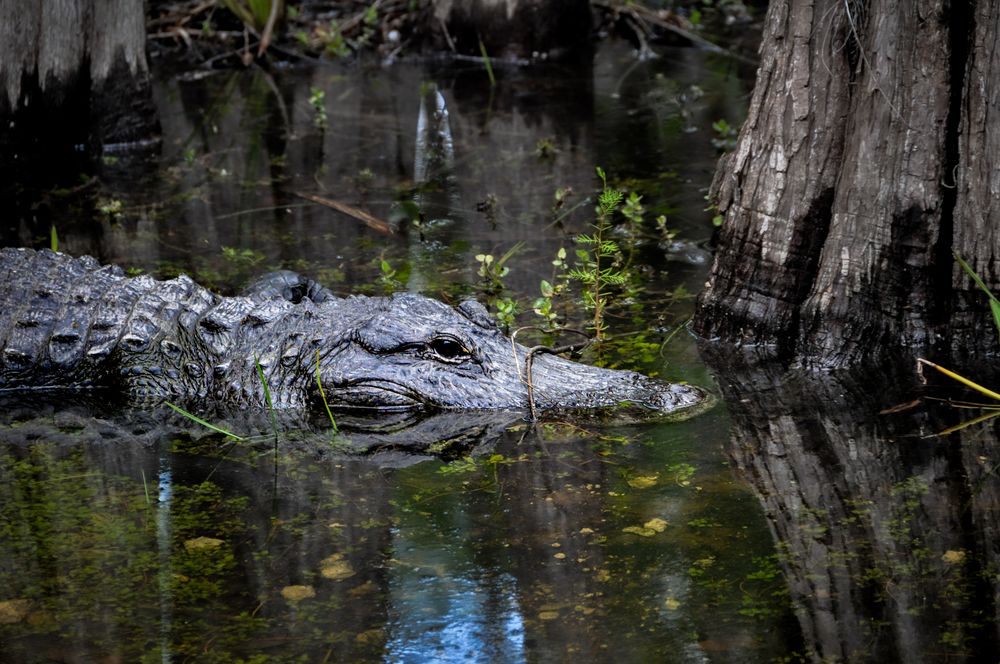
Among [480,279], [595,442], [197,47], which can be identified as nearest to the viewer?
[595,442]

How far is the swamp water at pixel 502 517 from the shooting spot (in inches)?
121

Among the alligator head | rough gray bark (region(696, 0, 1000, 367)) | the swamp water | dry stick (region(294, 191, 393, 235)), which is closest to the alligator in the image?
the alligator head

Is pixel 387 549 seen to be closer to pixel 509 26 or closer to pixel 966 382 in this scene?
pixel 966 382

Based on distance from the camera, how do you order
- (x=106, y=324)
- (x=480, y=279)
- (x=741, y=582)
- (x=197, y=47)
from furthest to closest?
(x=197, y=47) < (x=480, y=279) < (x=106, y=324) < (x=741, y=582)

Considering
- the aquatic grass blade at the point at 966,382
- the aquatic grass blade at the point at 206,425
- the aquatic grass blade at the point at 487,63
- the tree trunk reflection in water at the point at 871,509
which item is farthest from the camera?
the aquatic grass blade at the point at 487,63

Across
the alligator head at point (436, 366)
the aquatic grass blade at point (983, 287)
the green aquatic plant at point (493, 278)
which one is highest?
the aquatic grass blade at point (983, 287)

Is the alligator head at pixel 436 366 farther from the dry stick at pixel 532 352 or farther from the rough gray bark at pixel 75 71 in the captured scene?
the rough gray bark at pixel 75 71

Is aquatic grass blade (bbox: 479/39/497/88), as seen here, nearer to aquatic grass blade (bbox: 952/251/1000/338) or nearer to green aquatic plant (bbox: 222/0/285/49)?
green aquatic plant (bbox: 222/0/285/49)

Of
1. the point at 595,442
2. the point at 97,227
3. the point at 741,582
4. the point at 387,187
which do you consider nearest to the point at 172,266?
the point at 97,227

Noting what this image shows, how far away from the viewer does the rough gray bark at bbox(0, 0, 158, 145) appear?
774cm

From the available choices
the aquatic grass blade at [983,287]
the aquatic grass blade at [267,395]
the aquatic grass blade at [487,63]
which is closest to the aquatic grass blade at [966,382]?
the aquatic grass blade at [983,287]

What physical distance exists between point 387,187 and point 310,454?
138 inches

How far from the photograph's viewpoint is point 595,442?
437 centimetres

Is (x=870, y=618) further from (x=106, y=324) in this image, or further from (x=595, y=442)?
(x=106, y=324)
